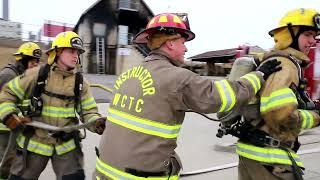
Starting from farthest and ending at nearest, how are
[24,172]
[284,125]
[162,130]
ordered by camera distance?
[24,172], [284,125], [162,130]

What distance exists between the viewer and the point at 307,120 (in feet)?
8.50

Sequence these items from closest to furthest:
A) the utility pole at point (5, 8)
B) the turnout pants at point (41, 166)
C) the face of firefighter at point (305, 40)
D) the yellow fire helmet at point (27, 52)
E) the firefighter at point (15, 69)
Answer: the face of firefighter at point (305, 40) < the turnout pants at point (41, 166) < the firefighter at point (15, 69) < the yellow fire helmet at point (27, 52) < the utility pole at point (5, 8)

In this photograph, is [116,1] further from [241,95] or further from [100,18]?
[241,95]

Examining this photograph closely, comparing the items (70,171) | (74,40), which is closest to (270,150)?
(70,171)

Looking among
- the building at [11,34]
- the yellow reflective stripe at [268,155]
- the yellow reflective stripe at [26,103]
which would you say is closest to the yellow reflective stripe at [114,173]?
the yellow reflective stripe at [268,155]

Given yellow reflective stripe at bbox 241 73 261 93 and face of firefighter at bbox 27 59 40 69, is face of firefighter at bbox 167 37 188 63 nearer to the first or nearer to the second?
yellow reflective stripe at bbox 241 73 261 93

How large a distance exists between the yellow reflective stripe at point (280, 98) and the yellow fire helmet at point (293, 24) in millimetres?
431

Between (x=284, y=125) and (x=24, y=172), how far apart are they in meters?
2.20

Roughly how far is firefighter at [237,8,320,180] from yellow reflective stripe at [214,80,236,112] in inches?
15.0

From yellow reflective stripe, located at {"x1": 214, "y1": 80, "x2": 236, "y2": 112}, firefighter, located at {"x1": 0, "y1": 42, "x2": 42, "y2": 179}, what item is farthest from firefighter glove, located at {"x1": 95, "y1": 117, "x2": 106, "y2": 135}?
yellow reflective stripe, located at {"x1": 214, "y1": 80, "x2": 236, "y2": 112}

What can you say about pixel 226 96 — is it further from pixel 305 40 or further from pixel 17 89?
pixel 17 89

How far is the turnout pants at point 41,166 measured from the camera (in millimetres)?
3467

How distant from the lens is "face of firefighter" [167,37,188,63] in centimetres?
240

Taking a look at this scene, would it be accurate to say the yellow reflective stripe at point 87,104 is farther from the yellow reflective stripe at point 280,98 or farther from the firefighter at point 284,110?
the yellow reflective stripe at point 280,98
